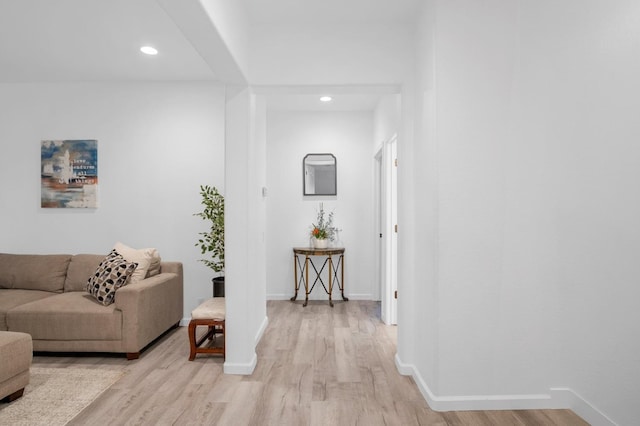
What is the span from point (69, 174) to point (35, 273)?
109 centimetres

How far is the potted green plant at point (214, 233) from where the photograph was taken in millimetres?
3998

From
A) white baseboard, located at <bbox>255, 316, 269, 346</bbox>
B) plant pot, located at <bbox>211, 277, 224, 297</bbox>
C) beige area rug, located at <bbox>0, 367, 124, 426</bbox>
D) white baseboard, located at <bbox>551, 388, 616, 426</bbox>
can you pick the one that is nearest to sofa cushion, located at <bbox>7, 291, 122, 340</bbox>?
beige area rug, located at <bbox>0, 367, 124, 426</bbox>

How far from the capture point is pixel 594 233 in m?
2.35

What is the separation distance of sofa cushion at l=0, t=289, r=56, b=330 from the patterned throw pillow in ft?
1.90

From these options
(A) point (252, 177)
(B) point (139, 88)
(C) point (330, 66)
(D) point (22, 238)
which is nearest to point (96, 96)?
(B) point (139, 88)

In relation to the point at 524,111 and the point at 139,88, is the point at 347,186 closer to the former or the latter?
the point at 139,88

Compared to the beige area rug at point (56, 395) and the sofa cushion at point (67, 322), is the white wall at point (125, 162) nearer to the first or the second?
the sofa cushion at point (67, 322)

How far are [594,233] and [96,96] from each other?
15.2ft

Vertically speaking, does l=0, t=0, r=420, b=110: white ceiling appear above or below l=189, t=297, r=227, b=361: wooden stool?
above

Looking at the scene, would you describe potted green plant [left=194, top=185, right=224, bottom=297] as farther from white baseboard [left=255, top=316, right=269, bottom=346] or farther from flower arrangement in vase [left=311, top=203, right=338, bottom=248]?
flower arrangement in vase [left=311, top=203, right=338, bottom=248]

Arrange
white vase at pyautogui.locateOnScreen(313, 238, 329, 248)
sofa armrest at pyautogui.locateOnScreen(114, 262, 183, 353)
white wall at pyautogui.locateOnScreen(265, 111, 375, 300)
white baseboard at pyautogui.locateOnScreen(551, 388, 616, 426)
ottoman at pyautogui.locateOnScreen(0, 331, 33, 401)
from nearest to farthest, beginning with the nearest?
white baseboard at pyautogui.locateOnScreen(551, 388, 616, 426)
ottoman at pyautogui.locateOnScreen(0, 331, 33, 401)
sofa armrest at pyautogui.locateOnScreen(114, 262, 183, 353)
white vase at pyautogui.locateOnScreen(313, 238, 329, 248)
white wall at pyautogui.locateOnScreen(265, 111, 375, 300)

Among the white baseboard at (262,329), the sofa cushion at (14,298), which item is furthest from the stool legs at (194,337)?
the sofa cushion at (14,298)

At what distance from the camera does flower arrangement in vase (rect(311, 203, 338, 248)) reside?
18.1ft

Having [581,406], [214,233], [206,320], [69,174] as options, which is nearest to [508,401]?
[581,406]
